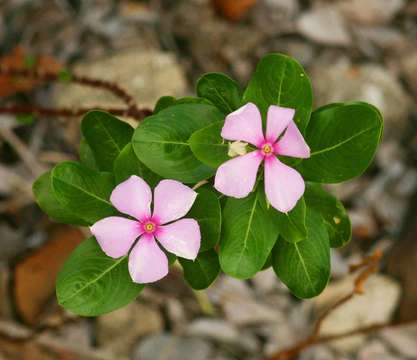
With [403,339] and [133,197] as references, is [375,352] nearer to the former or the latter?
[403,339]

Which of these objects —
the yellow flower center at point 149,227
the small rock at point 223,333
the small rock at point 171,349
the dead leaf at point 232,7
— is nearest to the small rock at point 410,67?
the dead leaf at point 232,7

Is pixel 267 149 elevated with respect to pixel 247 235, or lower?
elevated

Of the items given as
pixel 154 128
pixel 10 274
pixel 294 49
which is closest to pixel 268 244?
pixel 154 128

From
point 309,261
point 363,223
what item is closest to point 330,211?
point 309,261

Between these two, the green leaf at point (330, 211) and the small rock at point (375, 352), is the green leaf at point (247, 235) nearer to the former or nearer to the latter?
the green leaf at point (330, 211)

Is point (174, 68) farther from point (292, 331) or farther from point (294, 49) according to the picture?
point (292, 331)

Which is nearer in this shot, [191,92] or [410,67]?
[191,92]

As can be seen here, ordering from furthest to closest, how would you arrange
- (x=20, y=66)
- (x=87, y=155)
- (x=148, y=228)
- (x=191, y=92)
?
(x=191, y=92)
(x=20, y=66)
(x=87, y=155)
(x=148, y=228)
